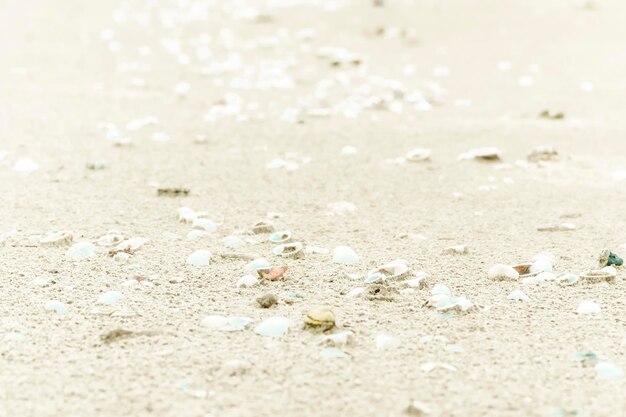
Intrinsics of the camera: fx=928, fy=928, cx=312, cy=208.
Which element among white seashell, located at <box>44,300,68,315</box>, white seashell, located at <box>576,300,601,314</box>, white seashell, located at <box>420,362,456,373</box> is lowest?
white seashell, located at <box>576,300,601,314</box>

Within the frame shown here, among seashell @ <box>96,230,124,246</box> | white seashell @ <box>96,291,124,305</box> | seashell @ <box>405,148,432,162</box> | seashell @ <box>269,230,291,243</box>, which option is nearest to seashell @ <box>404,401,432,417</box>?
white seashell @ <box>96,291,124,305</box>

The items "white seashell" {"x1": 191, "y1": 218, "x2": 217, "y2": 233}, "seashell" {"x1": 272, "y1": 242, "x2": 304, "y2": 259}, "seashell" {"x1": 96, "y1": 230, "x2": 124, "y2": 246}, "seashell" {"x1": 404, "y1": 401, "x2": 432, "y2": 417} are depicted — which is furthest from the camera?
"white seashell" {"x1": 191, "y1": 218, "x2": 217, "y2": 233}

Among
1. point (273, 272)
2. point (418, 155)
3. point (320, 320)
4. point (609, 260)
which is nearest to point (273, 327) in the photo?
point (320, 320)

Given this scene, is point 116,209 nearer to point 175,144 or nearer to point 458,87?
point 175,144

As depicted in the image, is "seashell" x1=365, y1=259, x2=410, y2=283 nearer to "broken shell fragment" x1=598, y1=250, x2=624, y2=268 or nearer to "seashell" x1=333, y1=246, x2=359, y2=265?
"seashell" x1=333, y1=246, x2=359, y2=265

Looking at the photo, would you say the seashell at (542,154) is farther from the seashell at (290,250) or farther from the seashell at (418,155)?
the seashell at (290,250)

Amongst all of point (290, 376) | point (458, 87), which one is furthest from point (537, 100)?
point (290, 376)
